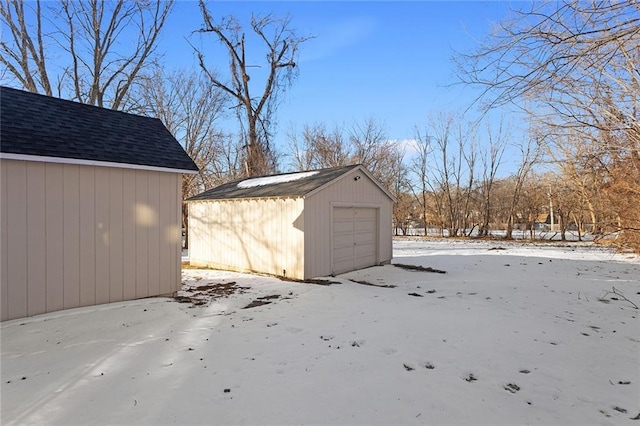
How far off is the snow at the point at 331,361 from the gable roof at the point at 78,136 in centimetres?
235

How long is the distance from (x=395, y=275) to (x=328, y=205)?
2.62m


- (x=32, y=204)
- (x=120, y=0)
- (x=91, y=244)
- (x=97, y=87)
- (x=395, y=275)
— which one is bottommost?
(x=395, y=275)

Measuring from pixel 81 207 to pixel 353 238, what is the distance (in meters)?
6.40

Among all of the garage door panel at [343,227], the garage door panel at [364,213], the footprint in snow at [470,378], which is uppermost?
the garage door panel at [364,213]

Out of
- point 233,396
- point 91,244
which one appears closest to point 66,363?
point 233,396

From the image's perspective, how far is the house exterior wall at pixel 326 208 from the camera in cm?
807

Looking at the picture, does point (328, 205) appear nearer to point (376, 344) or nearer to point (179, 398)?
point (376, 344)

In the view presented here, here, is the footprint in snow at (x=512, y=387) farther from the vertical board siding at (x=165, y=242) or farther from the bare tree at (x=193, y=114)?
the bare tree at (x=193, y=114)

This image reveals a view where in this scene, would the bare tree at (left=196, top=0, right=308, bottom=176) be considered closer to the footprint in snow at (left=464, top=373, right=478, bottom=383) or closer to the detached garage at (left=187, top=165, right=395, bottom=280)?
the detached garage at (left=187, top=165, right=395, bottom=280)

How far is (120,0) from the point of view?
53.7 ft

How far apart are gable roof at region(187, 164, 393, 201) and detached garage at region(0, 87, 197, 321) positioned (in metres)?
2.70

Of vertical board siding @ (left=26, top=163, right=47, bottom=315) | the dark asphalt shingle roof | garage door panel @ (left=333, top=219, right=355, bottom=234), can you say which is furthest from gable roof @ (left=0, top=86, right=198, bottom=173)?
garage door panel @ (left=333, top=219, right=355, bottom=234)

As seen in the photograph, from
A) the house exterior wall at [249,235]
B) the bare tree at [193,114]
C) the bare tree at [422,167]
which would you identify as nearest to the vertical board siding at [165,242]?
the house exterior wall at [249,235]

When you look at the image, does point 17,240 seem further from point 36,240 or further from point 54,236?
point 54,236
